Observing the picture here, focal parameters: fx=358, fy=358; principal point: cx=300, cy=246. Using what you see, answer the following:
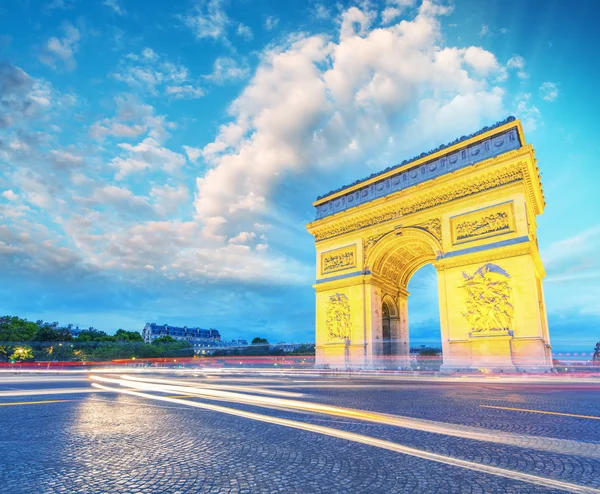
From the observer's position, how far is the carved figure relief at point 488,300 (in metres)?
16.4

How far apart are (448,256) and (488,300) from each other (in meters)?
3.15

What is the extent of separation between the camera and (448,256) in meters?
19.2

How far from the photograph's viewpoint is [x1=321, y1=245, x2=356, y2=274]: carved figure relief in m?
24.0

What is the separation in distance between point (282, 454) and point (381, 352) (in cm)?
2107

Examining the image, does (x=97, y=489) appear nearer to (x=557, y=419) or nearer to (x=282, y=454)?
(x=282, y=454)

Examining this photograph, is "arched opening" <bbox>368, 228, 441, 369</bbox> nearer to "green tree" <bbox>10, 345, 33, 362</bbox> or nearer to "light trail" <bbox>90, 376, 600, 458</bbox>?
"light trail" <bbox>90, 376, 600, 458</bbox>

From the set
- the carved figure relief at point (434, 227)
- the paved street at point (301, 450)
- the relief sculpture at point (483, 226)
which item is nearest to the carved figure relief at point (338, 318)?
the carved figure relief at point (434, 227)

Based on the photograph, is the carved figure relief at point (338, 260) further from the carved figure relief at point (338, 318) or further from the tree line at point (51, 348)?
the tree line at point (51, 348)

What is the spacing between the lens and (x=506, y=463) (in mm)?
2436

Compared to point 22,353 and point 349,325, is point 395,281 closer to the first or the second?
point 349,325

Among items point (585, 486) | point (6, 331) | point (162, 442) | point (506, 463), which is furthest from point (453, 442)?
point (6, 331)

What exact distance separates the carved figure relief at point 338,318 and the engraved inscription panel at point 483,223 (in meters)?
7.80

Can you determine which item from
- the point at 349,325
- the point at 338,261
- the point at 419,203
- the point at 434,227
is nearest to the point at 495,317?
the point at 434,227

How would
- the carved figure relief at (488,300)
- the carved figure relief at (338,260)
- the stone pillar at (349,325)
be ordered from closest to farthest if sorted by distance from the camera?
the carved figure relief at (488,300) < the stone pillar at (349,325) < the carved figure relief at (338,260)
